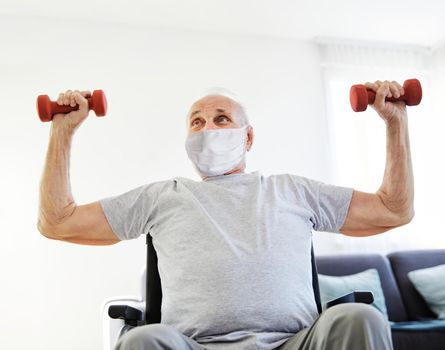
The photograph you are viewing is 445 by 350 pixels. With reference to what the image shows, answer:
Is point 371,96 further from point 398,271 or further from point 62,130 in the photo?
point 398,271

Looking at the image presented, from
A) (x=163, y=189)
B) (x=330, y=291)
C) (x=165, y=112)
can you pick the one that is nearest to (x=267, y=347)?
(x=163, y=189)

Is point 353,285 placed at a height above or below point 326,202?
below

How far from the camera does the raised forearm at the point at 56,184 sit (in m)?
1.28

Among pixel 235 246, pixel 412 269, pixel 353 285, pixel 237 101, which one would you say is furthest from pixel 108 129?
pixel 235 246

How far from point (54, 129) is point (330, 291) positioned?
1.95 m

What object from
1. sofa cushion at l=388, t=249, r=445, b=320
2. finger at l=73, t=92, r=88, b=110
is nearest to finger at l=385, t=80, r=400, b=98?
finger at l=73, t=92, r=88, b=110

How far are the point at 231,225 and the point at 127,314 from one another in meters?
0.33

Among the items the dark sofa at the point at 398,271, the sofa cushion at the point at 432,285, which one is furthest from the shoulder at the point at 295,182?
the sofa cushion at the point at 432,285

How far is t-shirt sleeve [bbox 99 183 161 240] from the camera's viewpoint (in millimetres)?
1299

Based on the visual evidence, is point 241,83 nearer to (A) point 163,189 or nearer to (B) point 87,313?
(B) point 87,313

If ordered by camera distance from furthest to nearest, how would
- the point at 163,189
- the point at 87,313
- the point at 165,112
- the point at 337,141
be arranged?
the point at 337,141 → the point at 165,112 → the point at 87,313 → the point at 163,189

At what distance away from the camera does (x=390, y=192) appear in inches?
52.7

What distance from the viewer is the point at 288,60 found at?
12.7 feet

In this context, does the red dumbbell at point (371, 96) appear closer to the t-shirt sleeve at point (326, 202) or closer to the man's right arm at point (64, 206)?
the t-shirt sleeve at point (326, 202)
